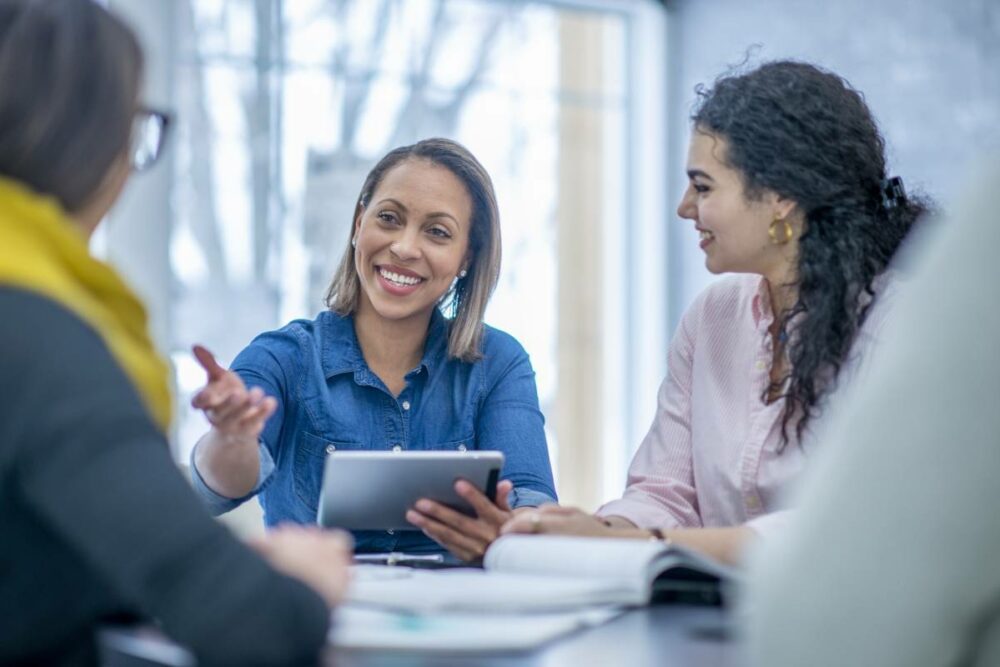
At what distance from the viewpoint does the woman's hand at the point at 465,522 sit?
193cm

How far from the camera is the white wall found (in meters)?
5.32

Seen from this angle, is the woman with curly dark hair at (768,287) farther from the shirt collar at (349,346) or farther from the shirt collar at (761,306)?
the shirt collar at (349,346)

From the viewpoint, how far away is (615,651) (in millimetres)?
1169

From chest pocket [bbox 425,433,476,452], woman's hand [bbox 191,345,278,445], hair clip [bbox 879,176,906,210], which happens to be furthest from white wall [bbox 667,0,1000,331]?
woman's hand [bbox 191,345,278,445]

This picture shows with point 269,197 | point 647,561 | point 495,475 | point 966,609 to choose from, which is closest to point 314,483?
point 495,475

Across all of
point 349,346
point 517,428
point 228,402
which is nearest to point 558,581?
point 228,402

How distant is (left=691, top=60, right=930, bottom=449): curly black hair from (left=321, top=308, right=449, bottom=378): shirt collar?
2.28ft

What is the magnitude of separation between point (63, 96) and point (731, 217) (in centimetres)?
153

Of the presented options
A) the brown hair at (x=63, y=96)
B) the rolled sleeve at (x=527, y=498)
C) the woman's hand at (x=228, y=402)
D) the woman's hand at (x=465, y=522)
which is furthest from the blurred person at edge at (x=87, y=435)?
the rolled sleeve at (x=527, y=498)

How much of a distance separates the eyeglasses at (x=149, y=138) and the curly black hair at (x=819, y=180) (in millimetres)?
1229

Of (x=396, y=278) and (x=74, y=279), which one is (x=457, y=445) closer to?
(x=396, y=278)

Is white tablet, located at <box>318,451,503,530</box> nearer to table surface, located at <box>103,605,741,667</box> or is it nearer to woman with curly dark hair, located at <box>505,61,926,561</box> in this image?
woman with curly dark hair, located at <box>505,61,926,561</box>

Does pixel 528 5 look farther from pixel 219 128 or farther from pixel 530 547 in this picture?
pixel 530 547

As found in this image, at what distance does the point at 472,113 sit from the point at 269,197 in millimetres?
1223
